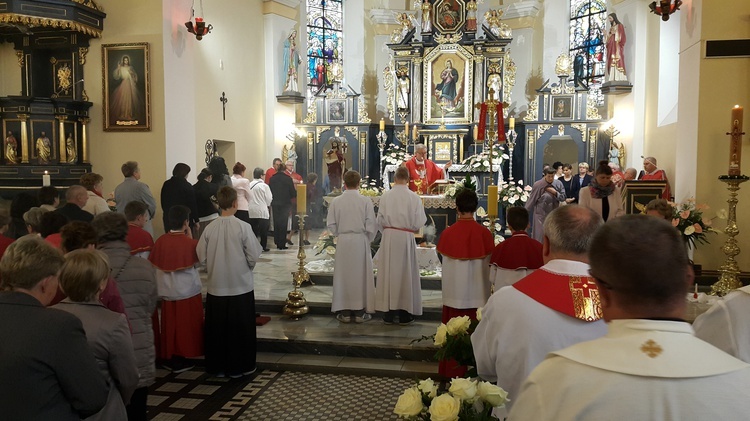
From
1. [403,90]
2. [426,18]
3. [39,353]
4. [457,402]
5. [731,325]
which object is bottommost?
[457,402]

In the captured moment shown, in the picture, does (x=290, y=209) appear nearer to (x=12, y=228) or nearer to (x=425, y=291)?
(x=425, y=291)

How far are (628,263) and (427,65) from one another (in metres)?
16.9

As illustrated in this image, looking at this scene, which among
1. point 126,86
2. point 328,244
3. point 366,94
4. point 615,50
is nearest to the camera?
point 328,244

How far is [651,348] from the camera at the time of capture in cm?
133

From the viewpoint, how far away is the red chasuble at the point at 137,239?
577cm

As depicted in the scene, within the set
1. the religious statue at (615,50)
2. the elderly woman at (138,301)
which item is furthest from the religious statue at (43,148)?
the religious statue at (615,50)

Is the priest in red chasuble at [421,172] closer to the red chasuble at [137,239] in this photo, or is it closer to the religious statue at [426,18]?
A: the red chasuble at [137,239]

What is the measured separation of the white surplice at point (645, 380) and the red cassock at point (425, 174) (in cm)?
917

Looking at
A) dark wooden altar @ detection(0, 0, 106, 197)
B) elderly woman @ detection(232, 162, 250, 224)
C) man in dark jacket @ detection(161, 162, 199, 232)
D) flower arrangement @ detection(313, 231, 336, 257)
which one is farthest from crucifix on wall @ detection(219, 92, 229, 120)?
flower arrangement @ detection(313, 231, 336, 257)

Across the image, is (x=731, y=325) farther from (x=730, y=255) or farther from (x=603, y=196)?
(x=730, y=255)

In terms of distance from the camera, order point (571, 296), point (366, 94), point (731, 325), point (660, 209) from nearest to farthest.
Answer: point (731, 325) → point (571, 296) → point (660, 209) → point (366, 94)

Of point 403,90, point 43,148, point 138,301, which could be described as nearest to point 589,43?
point 403,90

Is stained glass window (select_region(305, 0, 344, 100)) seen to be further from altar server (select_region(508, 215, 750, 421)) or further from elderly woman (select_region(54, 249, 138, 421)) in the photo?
altar server (select_region(508, 215, 750, 421))

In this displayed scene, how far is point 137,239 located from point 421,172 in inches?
232
